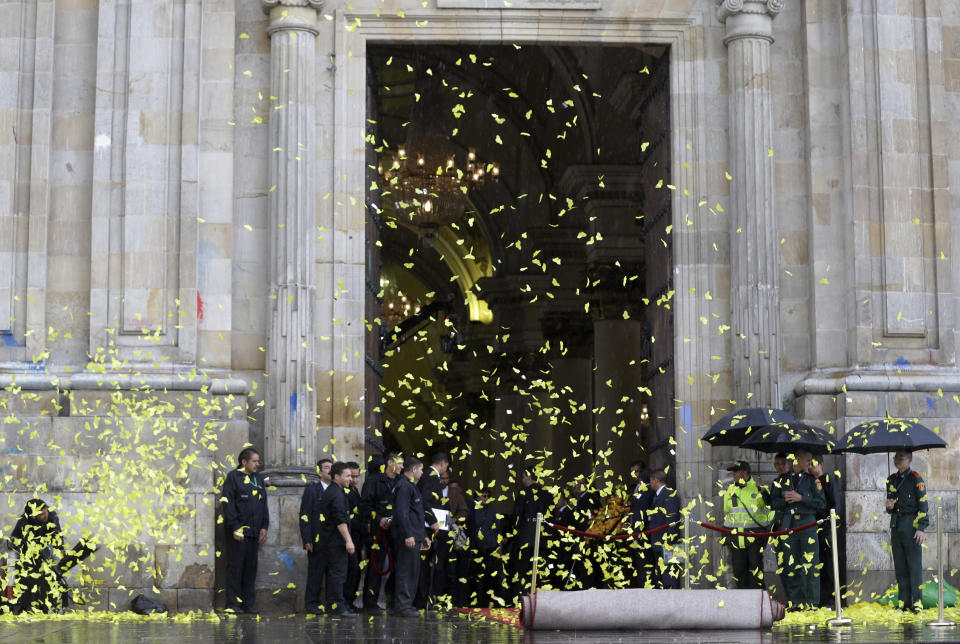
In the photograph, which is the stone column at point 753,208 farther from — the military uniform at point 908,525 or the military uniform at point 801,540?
the military uniform at point 908,525

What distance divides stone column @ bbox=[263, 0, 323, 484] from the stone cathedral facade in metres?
0.03

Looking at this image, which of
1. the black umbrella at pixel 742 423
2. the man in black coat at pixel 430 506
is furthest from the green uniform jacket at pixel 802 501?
the man in black coat at pixel 430 506

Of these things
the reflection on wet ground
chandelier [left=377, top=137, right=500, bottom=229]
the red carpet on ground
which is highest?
chandelier [left=377, top=137, right=500, bottom=229]

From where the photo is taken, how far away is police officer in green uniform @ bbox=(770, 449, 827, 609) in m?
16.9

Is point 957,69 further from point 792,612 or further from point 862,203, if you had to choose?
point 792,612

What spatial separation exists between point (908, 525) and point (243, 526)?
670 cm

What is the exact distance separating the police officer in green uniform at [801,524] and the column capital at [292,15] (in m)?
7.26

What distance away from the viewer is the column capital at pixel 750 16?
63.0 feet

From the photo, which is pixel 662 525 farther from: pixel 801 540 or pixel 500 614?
pixel 500 614

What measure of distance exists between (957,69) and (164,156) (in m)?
9.20

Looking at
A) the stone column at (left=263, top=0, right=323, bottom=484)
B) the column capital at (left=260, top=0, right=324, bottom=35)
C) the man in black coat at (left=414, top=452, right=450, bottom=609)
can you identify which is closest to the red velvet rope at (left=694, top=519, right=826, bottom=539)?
the man in black coat at (left=414, top=452, right=450, bottom=609)

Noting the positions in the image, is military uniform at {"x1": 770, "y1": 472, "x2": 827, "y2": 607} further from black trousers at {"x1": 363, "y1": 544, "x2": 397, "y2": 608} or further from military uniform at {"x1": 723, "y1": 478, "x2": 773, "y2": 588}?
black trousers at {"x1": 363, "y1": 544, "x2": 397, "y2": 608}

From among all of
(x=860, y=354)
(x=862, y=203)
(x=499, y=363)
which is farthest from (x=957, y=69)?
(x=499, y=363)

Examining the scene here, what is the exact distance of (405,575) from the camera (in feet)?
55.8
